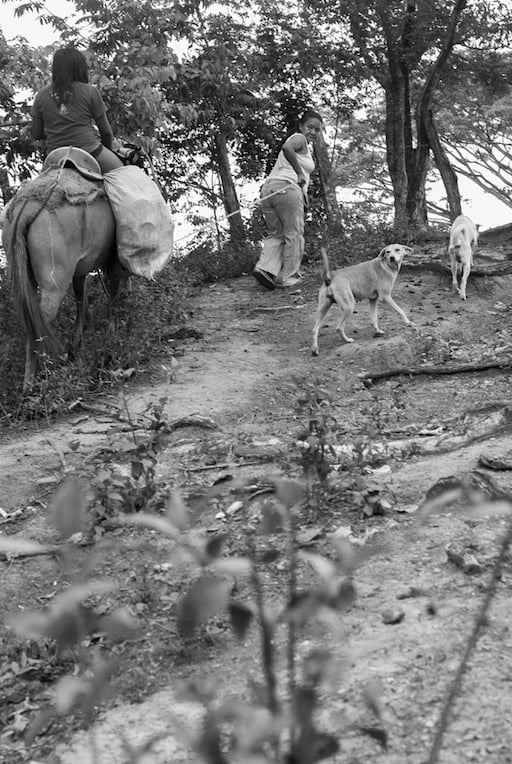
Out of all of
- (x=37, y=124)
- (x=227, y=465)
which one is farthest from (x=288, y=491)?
(x=37, y=124)

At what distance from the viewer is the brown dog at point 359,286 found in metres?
9.88

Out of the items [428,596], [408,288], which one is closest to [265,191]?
[408,288]

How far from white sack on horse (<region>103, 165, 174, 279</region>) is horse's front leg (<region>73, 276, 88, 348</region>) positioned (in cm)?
43

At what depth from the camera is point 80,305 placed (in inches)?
335

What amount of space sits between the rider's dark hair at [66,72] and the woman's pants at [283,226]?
471cm

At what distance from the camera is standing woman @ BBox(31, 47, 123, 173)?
791 cm

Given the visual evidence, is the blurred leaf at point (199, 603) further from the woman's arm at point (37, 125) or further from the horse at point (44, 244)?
the woman's arm at point (37, 125)

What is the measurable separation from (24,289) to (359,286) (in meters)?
3.96

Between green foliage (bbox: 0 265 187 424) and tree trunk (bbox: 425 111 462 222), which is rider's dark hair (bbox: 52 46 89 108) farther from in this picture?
tree trunk (bbox: 425 111 462 222)

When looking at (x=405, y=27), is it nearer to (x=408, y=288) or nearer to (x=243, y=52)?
(x=243, y=52)

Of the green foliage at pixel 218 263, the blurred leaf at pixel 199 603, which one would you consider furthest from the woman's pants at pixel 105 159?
the blurred leaf at pixel 199 603

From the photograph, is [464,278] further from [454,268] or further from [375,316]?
[375,316]

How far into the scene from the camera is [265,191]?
41.8 feet

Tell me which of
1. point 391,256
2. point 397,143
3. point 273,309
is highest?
point 397,143
